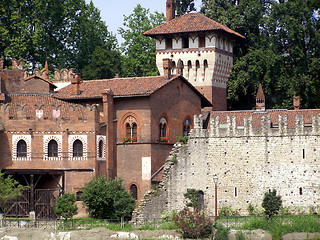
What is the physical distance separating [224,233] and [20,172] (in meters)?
15.1

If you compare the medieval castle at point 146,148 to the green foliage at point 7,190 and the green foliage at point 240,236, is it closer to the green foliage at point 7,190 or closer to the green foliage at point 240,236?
the green foliage at point 7,190

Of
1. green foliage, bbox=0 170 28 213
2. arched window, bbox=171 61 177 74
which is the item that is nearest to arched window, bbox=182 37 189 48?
arched window, bbox=171 61 177 74

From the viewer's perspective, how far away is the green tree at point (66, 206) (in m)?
54.2

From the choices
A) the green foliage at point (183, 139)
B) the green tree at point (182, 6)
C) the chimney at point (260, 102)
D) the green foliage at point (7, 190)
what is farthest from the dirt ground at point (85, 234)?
the green tree at point (182, 6)

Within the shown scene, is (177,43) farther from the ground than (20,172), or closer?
farther from the ground

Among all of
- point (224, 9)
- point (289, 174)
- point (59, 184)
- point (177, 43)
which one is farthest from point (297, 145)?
point (224, 9)

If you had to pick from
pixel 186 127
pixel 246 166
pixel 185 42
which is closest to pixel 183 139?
pixel 246 166

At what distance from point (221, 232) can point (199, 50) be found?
25.3m

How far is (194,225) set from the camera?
5147 centimetres

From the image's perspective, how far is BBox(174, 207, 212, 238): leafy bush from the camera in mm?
51281

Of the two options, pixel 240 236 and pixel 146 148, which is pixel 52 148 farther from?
pixel 240 236

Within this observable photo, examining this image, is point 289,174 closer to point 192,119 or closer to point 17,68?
point 192,119

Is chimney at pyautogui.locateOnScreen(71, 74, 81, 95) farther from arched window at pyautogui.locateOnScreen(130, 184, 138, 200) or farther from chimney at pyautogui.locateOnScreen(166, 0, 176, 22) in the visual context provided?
chimney at pyautogui.locateOnScreen(166, 0, 176, 22)

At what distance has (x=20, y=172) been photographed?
2291 inches
